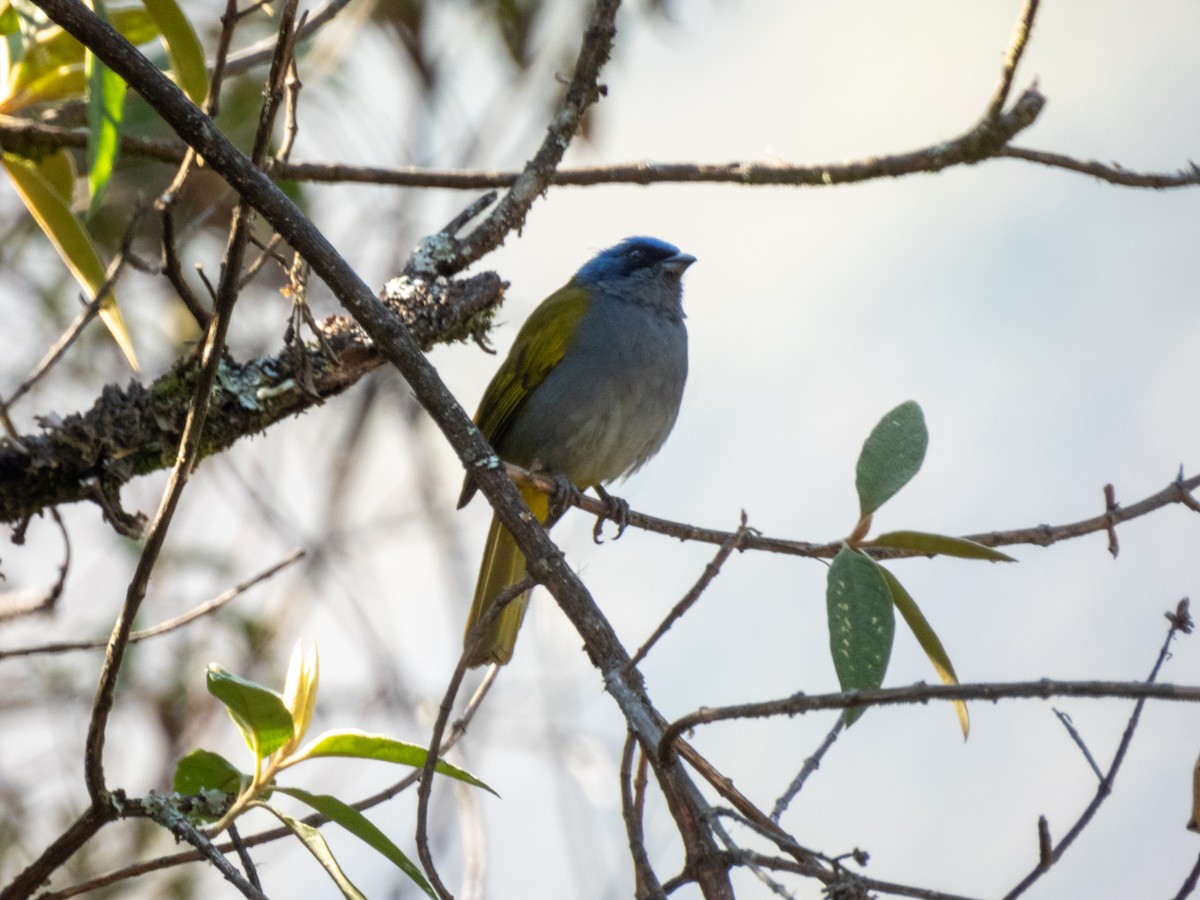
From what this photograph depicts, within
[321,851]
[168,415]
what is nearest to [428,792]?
[321,851]

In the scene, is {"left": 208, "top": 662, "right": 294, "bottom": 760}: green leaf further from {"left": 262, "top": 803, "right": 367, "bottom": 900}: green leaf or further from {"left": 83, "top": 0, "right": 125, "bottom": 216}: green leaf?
{"left": 83, "top": 0, "right": 125, "bottom": 216}: green leaf

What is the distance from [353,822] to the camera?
2.26 meters

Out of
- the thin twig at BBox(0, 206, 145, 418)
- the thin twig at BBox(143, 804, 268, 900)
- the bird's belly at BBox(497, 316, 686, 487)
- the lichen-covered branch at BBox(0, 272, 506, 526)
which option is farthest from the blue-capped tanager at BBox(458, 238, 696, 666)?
the thin twig at BBox(143, 804, 268, 900)

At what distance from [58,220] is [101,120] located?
1.60 feet

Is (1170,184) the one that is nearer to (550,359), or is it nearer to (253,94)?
(550,359)

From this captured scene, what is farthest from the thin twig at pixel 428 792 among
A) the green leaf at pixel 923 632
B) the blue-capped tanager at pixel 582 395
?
the blue-capped tanager at pixel 582 395

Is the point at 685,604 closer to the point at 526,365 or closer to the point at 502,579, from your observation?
the point at 502,579

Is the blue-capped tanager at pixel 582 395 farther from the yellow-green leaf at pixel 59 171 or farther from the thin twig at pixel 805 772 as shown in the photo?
the thin twig at pixel 805 772

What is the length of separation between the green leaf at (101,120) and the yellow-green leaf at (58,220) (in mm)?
314

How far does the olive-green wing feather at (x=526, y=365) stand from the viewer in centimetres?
522

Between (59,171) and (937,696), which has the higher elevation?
(59,171)

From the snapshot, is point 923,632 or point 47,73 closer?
point 923,632

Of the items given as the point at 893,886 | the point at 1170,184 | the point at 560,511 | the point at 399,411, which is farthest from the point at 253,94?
the point at 893,886

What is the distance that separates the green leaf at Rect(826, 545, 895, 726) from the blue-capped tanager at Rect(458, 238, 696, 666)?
8.14 ft
